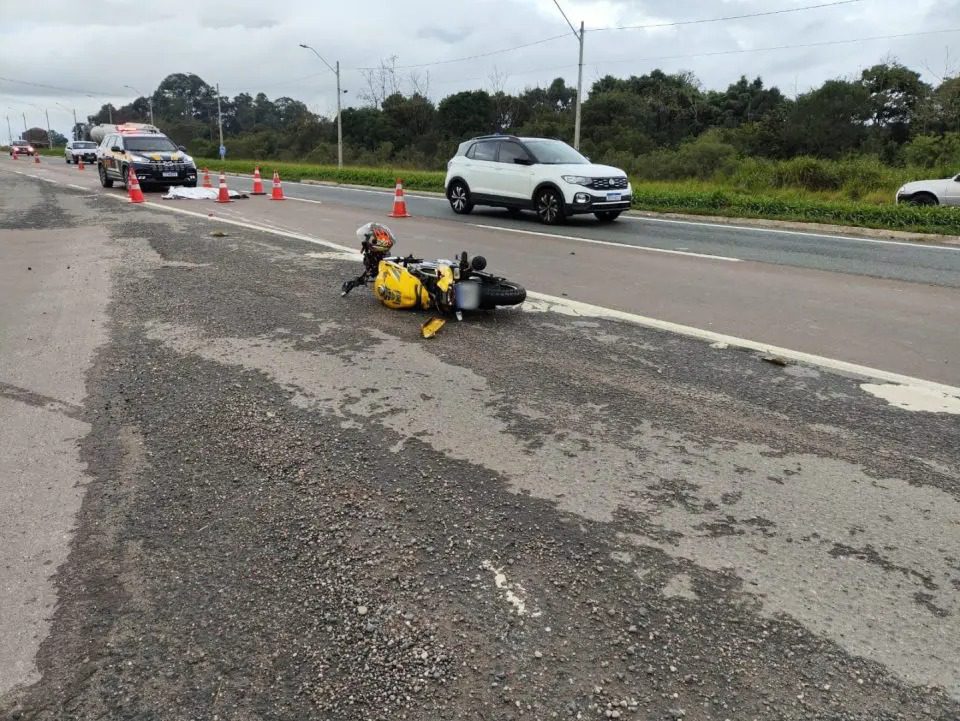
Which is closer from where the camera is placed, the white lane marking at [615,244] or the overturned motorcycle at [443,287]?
the overturned motorcycle at [443,287]

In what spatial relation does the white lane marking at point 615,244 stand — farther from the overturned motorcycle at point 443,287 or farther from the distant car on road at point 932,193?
the distant car on road at point 932,193

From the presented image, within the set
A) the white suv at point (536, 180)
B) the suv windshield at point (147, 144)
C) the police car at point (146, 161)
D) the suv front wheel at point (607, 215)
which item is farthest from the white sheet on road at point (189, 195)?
the suv front wheel at point (607, 215)

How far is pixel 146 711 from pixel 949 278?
407 inches

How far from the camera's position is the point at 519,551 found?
9.86 feet

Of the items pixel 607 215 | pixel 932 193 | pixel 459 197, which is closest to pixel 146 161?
pixel 459 197

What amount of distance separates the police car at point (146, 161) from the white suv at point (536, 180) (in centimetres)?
932

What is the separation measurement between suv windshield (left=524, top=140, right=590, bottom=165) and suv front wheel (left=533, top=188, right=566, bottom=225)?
27.3 inches

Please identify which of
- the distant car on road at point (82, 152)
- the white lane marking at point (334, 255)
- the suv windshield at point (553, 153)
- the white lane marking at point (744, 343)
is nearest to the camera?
the white lane marking at point (744, 343)

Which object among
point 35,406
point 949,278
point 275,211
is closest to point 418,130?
point 275,211

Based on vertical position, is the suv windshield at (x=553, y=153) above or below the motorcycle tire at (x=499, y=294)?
above

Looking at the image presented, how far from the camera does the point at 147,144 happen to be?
21922 mm

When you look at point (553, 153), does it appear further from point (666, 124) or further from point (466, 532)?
point (666, 124)

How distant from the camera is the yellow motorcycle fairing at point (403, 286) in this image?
22.1 ft

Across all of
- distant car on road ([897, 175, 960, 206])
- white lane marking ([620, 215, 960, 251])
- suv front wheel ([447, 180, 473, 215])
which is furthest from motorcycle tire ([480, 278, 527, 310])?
distant car on road ([897, 175, 960, 206])
